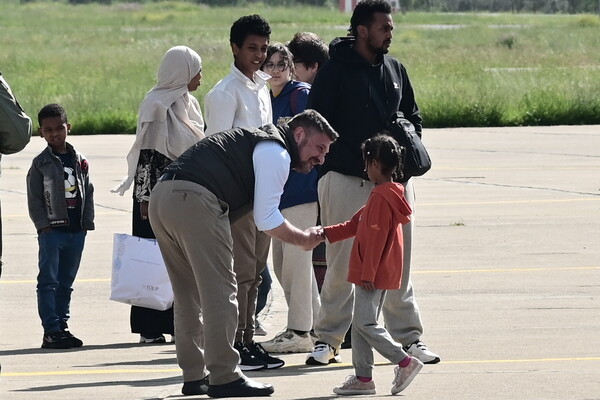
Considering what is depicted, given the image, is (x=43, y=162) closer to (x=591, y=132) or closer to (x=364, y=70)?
(x=364, y=70)

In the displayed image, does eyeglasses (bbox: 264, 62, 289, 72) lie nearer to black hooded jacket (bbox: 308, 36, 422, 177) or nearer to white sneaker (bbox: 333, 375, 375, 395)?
black hooded jacket (bbox: 308, 36, 422, 177)

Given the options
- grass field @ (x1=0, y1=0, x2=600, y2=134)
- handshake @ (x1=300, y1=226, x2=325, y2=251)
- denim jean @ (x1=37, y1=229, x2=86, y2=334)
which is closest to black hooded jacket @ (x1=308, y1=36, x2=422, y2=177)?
handshake @ (x1=300, y1=226, x2=325, y2=251)

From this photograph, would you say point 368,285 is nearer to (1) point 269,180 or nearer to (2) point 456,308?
(1) point 269,180

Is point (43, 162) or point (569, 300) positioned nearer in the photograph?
point (43, 162)

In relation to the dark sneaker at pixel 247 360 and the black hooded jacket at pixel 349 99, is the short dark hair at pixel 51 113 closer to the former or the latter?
the black hooded jacket at pixel 349 99

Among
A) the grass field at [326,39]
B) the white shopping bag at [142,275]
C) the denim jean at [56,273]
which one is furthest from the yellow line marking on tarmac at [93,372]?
the grass field at [326,39]

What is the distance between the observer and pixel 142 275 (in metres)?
8.79

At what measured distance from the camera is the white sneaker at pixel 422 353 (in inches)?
316

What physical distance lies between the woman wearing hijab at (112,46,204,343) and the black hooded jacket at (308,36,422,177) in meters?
1.04

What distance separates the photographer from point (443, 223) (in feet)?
47.9

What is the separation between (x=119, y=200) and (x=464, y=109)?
13135mm

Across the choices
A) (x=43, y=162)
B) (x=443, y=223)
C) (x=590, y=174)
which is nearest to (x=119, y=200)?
(x=443, y=223)

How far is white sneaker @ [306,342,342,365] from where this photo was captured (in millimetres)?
8172

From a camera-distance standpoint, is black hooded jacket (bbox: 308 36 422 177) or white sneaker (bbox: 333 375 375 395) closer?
white sneaker (bbox: 333 375 375 395)
